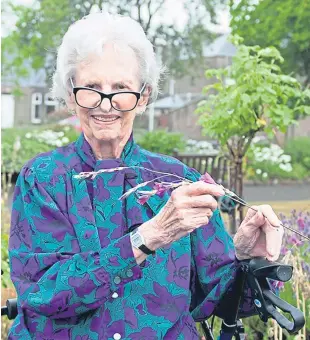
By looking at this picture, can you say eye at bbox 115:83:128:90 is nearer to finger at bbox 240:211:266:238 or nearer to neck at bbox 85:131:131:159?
neck at bbox 85:131:131:159

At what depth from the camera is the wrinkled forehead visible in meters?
1.59

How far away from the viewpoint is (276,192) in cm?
1494

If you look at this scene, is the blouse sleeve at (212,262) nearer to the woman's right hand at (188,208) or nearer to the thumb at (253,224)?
the thumb at (253,224)

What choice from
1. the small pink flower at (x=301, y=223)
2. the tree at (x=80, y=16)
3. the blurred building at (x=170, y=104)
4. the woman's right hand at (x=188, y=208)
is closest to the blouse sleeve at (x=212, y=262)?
the woman's right hand at (x=188, y=208)

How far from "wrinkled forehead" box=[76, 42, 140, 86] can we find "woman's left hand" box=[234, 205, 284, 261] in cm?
42

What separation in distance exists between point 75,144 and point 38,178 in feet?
0.44

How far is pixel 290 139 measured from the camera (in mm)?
19891

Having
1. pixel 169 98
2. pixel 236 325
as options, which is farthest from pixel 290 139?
pixel 236 325

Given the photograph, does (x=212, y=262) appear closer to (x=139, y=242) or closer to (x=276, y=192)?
(x=139, y=242)

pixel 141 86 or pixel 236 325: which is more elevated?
pixel 141 86

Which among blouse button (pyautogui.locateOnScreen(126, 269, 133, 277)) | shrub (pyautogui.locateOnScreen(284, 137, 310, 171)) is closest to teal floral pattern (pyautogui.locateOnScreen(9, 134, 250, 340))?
blouse button (pyautogui.locateOnScreen(126, 269, 133, 277))

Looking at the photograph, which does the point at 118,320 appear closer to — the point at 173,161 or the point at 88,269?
the point at 88,269

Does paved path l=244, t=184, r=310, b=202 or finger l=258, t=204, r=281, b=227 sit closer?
finger l=258, t=204, r=281, b=227

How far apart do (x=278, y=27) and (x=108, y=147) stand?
15.6m
